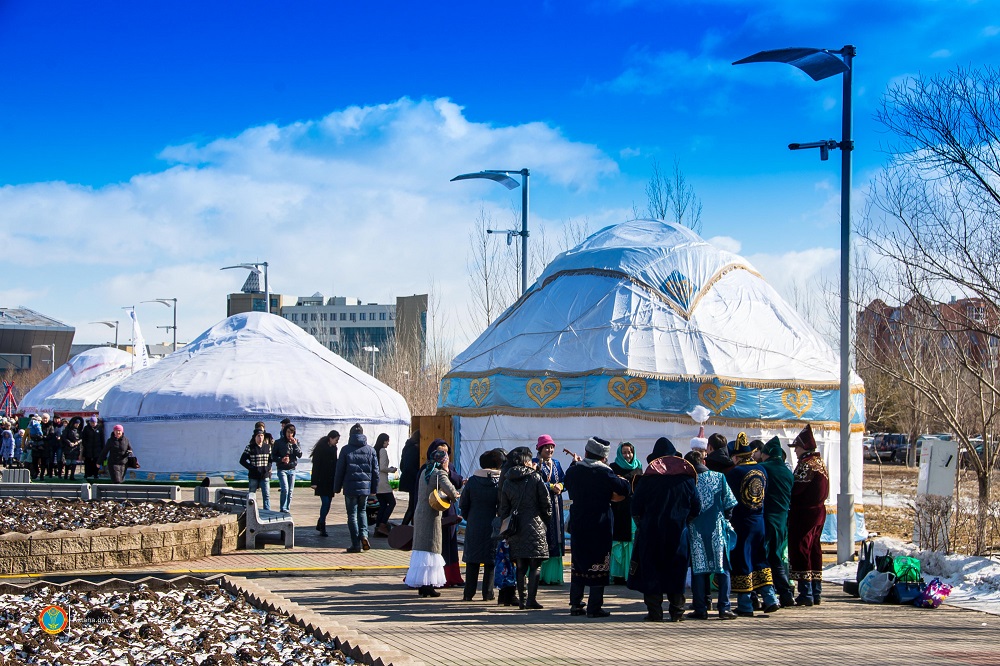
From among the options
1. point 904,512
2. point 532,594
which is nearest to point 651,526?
point 532,594

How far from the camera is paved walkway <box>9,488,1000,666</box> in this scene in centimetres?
738

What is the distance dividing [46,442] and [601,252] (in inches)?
599

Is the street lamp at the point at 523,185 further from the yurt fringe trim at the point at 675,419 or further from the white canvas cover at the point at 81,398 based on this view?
the white canvas cover at the point at 81,398

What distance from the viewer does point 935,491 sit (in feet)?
38.4

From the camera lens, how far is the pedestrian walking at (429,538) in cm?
987

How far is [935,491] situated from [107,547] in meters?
8.46

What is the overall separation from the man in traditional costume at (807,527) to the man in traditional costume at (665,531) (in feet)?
4.83

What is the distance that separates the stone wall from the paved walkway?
0.27 m

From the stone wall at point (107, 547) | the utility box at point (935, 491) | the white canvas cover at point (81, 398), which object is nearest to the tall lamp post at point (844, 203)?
the utility box at point (935, 491)

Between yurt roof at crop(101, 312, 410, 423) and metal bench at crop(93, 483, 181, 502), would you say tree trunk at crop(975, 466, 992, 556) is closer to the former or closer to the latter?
metal bench at crop(93, 483, 181, 502)

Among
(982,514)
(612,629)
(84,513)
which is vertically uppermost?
(982,514)

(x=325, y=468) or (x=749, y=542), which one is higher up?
(x=325, y=468)

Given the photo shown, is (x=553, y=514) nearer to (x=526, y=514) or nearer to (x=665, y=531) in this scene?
(x=526, y=514)

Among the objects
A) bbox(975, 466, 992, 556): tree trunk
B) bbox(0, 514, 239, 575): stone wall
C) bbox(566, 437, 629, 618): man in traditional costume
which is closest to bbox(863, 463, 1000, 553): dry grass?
bbox(975, 466, 992, 556): tree trunk
